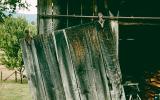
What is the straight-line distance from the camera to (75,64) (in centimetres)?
503

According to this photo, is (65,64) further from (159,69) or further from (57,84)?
(159,69)

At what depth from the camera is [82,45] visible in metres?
4.95

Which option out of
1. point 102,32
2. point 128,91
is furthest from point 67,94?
point 128,91

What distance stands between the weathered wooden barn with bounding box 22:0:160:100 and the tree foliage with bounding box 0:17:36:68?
70.8 ft

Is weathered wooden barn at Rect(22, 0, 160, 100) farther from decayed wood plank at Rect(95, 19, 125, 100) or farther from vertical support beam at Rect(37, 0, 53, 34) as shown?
vertical support beam at Rect(37, 0, 53, 34)

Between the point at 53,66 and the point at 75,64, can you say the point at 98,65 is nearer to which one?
the point at 75,64

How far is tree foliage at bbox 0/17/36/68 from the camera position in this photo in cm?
2736

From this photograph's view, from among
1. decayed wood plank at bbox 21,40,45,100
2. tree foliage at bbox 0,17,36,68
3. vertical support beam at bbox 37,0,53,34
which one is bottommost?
tree foliage at bbox 0,17,36,68

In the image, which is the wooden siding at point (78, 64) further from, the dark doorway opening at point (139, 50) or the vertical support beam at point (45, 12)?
the dark doorway opening at point (139, 50)

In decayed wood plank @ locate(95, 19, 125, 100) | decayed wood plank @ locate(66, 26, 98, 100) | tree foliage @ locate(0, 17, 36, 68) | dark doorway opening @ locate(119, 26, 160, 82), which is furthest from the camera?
tree foliage @ locate(0, 17, 36, 68)

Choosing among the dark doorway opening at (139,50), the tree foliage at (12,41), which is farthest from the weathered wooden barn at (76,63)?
the tree foliage at (12,41)

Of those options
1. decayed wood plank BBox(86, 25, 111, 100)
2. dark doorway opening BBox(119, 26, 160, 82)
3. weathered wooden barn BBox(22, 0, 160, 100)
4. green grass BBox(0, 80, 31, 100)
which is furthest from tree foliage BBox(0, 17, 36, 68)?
decayed wood plank BBox(86, 25, 111, 100)

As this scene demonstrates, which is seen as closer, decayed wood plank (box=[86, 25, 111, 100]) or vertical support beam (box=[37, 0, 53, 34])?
decayed wood plank (box=[86, 25, 111, 100])

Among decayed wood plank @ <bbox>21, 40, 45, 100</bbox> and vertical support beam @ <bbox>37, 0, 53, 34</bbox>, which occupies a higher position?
vertical support beam @ <bbox>37, 0, 53, 34</bbox>
